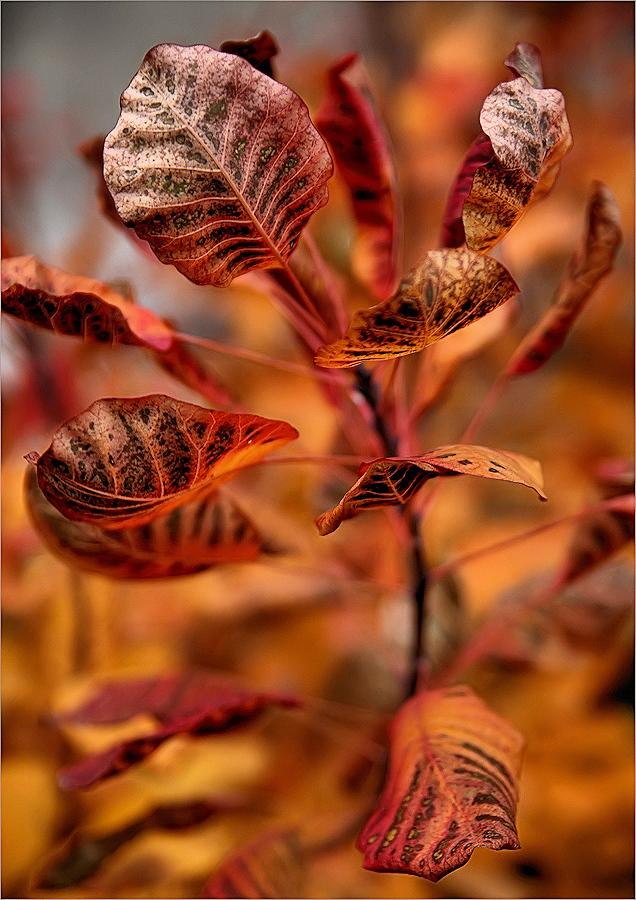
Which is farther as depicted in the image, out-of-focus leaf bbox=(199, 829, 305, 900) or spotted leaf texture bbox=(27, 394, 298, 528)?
out-of-focus leaf bbox=(199, 829, 305, 900)

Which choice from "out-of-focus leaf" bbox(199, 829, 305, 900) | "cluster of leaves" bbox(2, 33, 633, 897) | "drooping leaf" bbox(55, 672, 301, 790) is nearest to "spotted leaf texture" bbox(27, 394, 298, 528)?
"cluster of leaves" bbox(2, 33, 633, 897)

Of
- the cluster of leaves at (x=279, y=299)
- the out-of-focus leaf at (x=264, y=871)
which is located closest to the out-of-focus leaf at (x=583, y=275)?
the cluster of leaves at (x=279, y=299)

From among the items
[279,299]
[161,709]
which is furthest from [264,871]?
[279,299]

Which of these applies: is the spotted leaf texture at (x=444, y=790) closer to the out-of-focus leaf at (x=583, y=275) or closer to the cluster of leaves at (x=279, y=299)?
the cluster of leaves at (x=279, y=299)

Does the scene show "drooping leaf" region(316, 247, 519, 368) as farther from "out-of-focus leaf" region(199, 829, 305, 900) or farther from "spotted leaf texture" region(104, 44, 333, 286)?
"out-of-focus leaf" region(199, 829, 305, 900)

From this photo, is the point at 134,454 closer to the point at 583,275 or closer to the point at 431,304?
the point at 431,304
